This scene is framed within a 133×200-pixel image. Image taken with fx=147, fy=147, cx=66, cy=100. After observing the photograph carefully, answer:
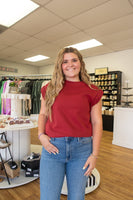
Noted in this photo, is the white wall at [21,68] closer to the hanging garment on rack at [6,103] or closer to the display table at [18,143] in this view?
the hanging garment on rack at [6,103]

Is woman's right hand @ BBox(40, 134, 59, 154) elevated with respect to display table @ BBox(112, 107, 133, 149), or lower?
elevated

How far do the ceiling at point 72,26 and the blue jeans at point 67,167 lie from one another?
8.35 feet

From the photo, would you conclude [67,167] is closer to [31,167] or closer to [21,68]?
[31,167]

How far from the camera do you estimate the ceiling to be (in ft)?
8.82

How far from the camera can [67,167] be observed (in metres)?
0.96

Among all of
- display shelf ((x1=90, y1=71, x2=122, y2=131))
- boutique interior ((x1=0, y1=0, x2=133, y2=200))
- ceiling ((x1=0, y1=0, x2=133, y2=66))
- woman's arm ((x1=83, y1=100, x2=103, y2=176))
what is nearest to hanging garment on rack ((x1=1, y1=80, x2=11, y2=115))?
boutique interior ((x1=0, y1=0, x2=133, y2=200))

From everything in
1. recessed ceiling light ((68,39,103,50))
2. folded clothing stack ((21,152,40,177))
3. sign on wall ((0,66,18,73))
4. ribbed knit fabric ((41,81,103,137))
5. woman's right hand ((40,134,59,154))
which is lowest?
folded clothing stack ((21,152,40,177))

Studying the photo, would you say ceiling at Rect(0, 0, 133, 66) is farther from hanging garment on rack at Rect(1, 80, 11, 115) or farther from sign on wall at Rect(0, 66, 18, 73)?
sign on wall at Rect(0, 66, 18, 73)

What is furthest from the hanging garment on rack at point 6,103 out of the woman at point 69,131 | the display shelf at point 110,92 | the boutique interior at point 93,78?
the woman at point 69,131

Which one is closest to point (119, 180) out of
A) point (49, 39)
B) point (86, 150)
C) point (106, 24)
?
point (86, 150)

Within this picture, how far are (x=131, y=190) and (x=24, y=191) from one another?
4.68 ft

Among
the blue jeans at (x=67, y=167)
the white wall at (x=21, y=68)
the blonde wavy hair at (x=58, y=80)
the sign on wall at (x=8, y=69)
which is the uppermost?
the white wall at (x=21, y=68)

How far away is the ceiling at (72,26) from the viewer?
106 inches

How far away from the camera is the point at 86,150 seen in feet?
3.16
